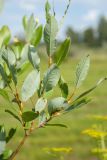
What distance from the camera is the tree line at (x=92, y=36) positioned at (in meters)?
78.1

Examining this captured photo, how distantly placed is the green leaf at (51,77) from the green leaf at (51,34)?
61mm

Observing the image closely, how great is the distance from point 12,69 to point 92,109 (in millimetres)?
18279

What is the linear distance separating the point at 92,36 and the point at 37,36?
77.9 m

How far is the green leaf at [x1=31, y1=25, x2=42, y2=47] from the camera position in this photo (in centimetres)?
114

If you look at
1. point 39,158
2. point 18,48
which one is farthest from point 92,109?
point 18,48

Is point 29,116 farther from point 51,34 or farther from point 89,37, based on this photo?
point 89,37

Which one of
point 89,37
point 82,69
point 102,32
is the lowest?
point 82,69

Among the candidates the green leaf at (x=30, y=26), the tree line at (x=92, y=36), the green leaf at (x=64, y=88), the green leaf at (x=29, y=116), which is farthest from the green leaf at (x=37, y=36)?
the tree line at (x=92, y=36)

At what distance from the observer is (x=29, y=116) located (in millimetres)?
978

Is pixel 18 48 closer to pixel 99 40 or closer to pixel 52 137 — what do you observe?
pixel 52 137

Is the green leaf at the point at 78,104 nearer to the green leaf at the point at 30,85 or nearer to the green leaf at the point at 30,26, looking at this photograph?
the green leaf at the point at 30,85

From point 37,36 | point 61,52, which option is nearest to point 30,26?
point 37,36

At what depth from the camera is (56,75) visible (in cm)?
102

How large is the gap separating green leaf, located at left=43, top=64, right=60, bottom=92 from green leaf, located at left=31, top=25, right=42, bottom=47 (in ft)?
0.51
